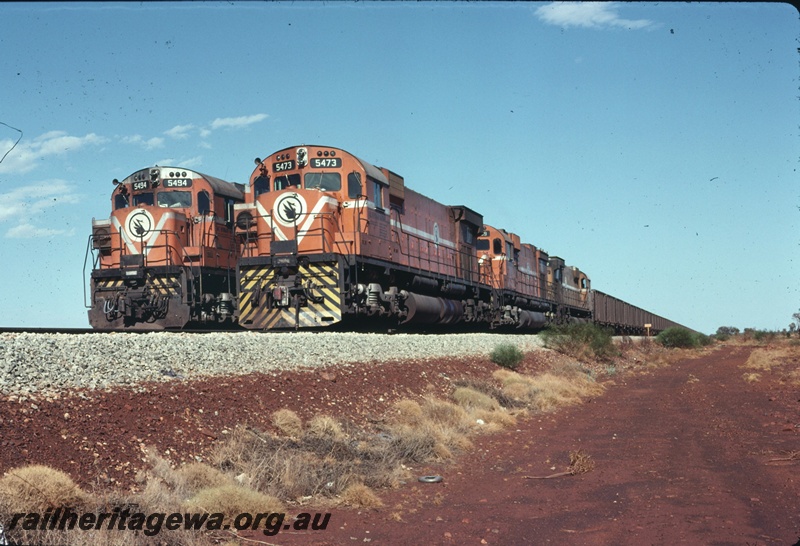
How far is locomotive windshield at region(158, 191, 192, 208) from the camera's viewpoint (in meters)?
20.5

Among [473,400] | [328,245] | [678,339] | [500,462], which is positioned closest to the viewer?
[500,462]

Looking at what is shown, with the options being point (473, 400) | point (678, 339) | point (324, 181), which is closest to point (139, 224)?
point (324, 181)

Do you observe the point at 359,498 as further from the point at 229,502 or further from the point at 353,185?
the point at 353,185

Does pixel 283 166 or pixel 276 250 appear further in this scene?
pixel 283 166

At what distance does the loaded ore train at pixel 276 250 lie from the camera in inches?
697

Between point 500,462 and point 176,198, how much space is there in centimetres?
1356

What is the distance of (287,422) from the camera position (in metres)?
9.44

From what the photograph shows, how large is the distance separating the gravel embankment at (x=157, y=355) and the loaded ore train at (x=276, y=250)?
2.63m

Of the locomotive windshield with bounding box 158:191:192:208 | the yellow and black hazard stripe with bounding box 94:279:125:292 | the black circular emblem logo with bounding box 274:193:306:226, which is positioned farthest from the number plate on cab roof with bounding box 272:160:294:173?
the yellow and black hazard stripe with bounding box 94:279:125:292

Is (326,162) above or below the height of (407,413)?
above

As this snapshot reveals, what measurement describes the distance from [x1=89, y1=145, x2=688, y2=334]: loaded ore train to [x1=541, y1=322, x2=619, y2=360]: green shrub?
5335 millimetres

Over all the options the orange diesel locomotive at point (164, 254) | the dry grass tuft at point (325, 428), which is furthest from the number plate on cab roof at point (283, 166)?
the dry grass tuft at point (325, 428)

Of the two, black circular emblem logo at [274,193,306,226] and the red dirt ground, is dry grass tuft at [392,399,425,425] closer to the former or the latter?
the red dirt ground

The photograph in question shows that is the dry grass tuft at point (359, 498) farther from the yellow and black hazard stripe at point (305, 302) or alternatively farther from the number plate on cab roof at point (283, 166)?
the number plate on cab roof at point (283, 166)
